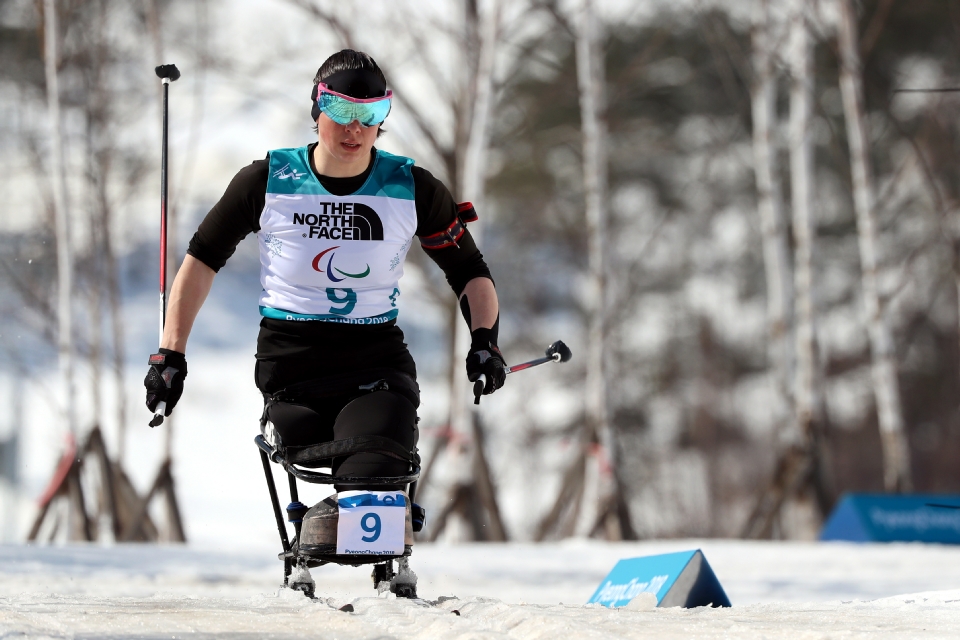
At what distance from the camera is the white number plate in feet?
10.8

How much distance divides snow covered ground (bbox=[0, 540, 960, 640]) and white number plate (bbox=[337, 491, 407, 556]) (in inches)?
5.7

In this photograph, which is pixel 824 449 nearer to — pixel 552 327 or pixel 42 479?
pixel 552 327

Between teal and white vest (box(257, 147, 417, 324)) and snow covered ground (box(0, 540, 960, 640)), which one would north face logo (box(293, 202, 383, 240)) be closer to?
teal and white vest (box(257, 147, 417, 324))

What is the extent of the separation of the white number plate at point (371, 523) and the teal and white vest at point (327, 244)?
55cm

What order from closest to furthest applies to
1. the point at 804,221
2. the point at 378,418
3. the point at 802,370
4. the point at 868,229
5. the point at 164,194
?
the point at 378,418, the point at 164,194, the point at 802,370, the point at 804,221, the point at 868,229

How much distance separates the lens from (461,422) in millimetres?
9727

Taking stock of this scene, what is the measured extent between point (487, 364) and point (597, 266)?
274 inches

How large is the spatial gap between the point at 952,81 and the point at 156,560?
14723 mm

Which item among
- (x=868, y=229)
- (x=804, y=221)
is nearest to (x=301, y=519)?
(x=804, y=221)

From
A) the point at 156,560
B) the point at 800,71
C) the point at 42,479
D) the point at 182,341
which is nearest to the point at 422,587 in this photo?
the point at 156,560

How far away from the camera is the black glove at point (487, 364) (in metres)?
3.65

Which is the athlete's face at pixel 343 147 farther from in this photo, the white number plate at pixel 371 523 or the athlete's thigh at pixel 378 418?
the white number plate at pixel 371 523

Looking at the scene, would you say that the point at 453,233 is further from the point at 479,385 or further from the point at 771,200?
the point at 771,200

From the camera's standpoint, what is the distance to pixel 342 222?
3.53 meters
